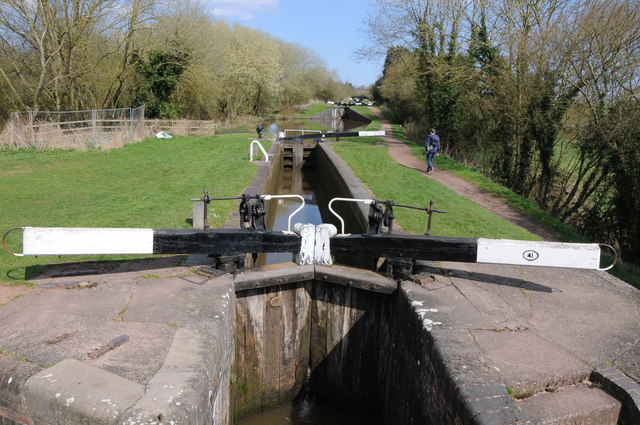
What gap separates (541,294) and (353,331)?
2170 millimetres

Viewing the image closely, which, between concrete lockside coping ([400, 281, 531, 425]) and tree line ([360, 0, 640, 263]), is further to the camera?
tree line ([360, 0, 640, 263])

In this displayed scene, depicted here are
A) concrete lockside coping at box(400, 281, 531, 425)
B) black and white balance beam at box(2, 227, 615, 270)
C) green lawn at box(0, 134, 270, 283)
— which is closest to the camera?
concrete lockside coping at box(400, 281, 531, 425)

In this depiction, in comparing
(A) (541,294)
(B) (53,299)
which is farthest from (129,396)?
(A) (541,294)

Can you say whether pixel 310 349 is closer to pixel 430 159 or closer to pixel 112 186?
pixel 112 186

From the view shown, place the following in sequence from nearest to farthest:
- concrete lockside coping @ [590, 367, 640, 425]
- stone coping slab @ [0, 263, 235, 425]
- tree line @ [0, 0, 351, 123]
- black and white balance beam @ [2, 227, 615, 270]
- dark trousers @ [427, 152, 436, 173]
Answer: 1. stone coping slab @ [0, 263, 235, 425]
2. concrete lockside coping @ [590, 367, 640, 425]
3. black and white balance beam @ [2, 227, 615, 270]
4. dark trousers @ [427, 152, 436, 173]
5. tree line @ [0, 0, 351, 123]

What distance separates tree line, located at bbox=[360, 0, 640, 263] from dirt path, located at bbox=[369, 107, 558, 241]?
2.13 m

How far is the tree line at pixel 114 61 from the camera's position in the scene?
1723cm

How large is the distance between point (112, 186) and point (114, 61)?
14256 millimetres

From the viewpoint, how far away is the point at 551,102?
12484 mm

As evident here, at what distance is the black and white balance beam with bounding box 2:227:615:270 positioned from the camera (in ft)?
14.5

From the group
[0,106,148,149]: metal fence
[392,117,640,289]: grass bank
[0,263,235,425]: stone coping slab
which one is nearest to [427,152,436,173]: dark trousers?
[392,117,640,289]: grass bank

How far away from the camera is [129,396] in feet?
9.37

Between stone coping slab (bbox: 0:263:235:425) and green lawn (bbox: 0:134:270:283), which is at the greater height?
green lawn (bbox: 0:134:270:283)

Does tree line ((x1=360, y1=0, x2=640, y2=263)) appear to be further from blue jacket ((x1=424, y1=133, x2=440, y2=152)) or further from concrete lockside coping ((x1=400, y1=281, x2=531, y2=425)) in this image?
concrete lockside coping ((x1=400, y1=281, x2=531, y2=425))
